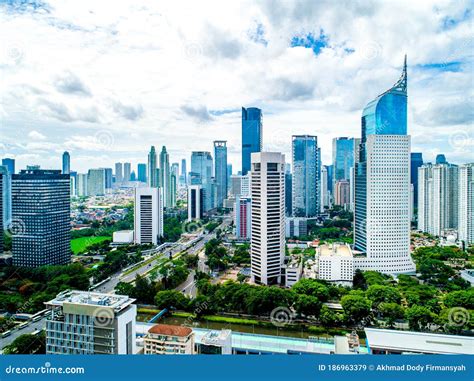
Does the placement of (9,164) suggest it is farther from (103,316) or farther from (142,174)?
(142,174)

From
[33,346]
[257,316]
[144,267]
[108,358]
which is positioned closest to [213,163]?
[144,267]

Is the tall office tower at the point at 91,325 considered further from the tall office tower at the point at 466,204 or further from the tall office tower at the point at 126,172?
the tall office tower at the point at 126,172

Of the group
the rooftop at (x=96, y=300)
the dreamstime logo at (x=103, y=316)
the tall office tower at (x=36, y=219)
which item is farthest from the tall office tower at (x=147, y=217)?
the dreamstime logo at (x=103, y=316)

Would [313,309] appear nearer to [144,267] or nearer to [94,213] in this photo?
[144,267]

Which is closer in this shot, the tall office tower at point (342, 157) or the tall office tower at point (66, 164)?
the tall office tower at point (66, 164)

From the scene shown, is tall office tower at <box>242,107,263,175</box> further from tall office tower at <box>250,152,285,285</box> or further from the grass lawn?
tall office tower at <box>250,152,285,285</box>

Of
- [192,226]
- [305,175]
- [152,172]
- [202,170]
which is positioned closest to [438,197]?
[305,175]
